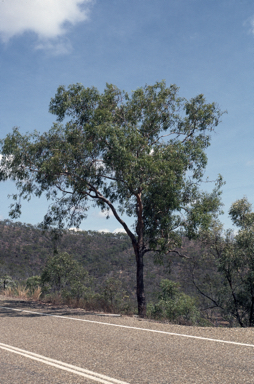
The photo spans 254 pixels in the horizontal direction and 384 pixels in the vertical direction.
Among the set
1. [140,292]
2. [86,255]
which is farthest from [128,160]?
[86,255]

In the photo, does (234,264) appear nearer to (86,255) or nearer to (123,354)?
(123,354)

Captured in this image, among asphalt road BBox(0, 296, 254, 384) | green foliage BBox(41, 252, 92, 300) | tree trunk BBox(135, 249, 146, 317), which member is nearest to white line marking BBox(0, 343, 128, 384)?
asphalt road BBox(0, 296, 254, 384)

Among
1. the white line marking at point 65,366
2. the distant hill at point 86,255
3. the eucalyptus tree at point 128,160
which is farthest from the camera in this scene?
the distant hill at point 86,255

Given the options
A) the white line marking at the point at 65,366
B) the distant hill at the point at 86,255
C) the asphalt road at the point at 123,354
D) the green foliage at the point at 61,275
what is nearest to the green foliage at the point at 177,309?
the green foliage at the point at 61,275

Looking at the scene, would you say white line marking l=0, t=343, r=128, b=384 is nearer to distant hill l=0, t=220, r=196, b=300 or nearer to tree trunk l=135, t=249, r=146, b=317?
tree trunk l=135, t=249, r=146, b=317

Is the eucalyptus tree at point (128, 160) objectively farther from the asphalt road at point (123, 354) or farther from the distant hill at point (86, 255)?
the distant hill at point (86, 255)

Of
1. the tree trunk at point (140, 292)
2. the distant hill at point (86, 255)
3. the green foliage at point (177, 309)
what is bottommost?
the green foliage at point (177, 309)

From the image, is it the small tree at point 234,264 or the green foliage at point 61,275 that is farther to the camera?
the green foliage at point 61,275

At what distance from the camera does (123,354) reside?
650 centimetres

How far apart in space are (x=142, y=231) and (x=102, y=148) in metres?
4.17

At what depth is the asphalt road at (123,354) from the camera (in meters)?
5.15

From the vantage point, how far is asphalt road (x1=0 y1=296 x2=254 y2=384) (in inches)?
203

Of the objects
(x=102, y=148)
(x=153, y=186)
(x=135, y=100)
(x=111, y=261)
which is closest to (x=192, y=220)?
(x=153, y=186)

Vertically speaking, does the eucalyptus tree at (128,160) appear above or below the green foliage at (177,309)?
above
